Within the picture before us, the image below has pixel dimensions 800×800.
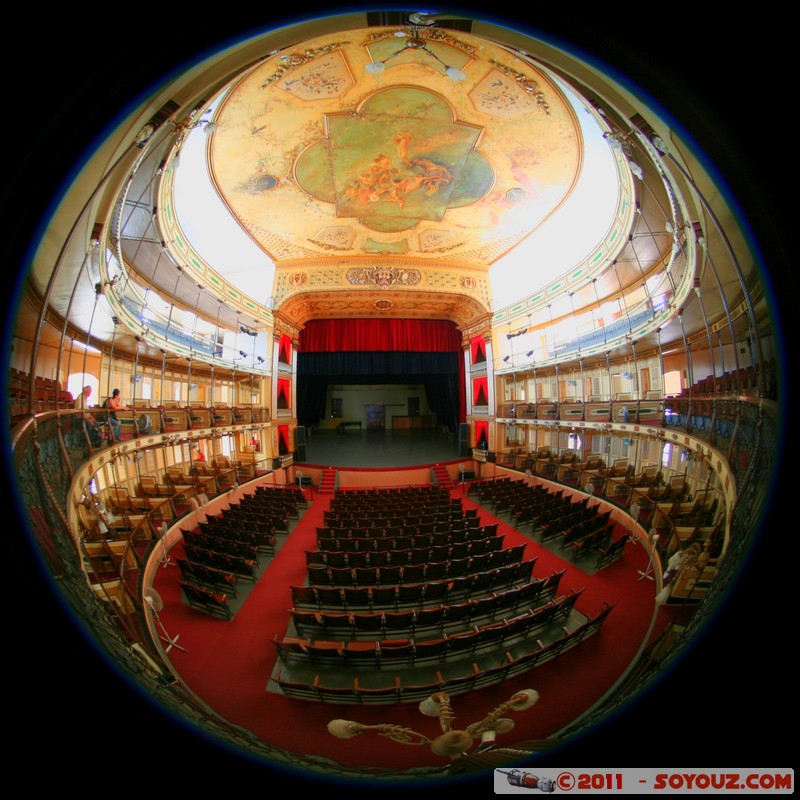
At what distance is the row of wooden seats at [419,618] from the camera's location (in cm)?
168

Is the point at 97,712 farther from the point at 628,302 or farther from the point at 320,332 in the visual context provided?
the point at 320,332

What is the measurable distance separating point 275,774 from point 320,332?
399 inches

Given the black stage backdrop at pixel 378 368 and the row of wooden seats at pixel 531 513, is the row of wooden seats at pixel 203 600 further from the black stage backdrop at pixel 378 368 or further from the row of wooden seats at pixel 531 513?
the black stage backdrop at pixel 378 368

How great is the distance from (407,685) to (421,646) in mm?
242


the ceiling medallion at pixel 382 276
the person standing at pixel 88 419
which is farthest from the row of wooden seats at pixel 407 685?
the ceiling medallion at pixel 382 276

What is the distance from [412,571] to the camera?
2732 millimetres

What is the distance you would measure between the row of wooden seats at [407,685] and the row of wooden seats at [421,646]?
0.23ft

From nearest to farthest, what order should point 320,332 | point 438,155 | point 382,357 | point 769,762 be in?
point 769,762 < point 438,155 < point 320,332 < point 382,357

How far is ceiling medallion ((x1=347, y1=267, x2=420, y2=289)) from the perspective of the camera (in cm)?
811

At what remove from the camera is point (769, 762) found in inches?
19.9

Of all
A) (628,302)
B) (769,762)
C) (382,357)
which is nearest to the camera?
(769,762)

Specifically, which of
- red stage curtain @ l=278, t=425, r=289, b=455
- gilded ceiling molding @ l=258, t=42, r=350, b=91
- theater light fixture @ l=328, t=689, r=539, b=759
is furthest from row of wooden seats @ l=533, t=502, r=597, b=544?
gilded ceiling molding @ l=258, t=42, r=350, b=91

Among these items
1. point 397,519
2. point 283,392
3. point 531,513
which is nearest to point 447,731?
point 531,513

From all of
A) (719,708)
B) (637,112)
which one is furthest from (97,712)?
(637,112)
